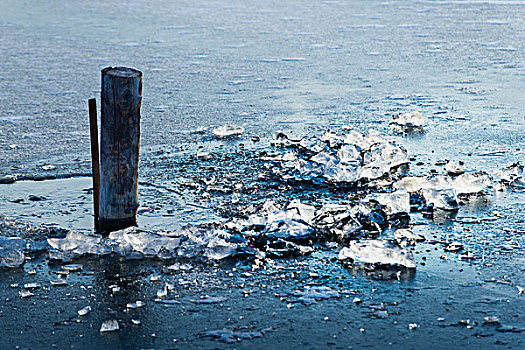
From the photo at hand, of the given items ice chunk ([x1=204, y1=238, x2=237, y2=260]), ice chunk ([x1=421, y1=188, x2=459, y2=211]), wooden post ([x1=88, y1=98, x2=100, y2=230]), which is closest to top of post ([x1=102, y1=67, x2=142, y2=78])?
wooden post ([x1=88, y1=98, x2=100, y2=230])

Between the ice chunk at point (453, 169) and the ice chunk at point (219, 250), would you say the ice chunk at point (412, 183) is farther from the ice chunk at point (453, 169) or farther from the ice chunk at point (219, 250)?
the ice chunk at point (219, 250)

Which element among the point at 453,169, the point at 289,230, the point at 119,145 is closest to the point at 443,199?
the point at 453,169

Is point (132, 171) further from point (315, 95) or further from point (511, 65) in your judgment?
point (511, 65)

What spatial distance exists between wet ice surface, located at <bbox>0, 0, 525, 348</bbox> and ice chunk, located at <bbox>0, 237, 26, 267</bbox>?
12cm

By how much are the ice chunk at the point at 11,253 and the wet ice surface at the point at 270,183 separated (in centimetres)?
12

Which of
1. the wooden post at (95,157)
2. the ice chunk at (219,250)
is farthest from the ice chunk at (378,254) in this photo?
the wooden post at (95,157)

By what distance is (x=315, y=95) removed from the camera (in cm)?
1159

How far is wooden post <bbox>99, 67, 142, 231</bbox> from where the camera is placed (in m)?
5.67

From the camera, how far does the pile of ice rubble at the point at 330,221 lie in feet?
18.0

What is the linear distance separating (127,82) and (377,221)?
2.52 m

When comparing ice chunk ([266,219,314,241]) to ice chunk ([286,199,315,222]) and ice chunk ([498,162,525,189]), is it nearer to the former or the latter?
ice chunk ([286,199,315,222])

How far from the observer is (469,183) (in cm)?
704

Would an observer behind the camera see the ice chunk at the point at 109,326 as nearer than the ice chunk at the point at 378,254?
Yes

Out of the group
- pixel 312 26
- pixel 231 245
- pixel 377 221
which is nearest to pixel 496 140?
pixel 377 221
